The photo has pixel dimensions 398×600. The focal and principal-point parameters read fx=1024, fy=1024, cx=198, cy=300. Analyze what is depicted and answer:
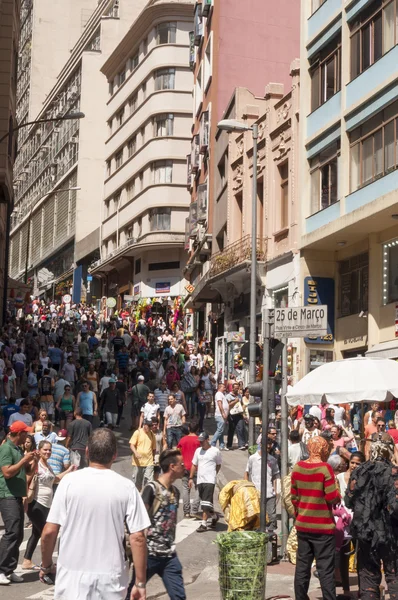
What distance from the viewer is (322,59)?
30844 millimetres

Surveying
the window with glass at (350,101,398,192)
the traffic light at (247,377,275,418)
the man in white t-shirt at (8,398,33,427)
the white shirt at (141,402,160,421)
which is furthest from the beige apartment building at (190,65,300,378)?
the traffic light at (247,377,275,418)

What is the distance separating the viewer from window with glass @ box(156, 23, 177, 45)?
66000mm

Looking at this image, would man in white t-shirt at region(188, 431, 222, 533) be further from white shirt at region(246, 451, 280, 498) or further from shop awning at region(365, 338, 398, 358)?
shop awning at region(365, 338, 398, 358)

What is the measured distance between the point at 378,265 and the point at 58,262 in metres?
73.1

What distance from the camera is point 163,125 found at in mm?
66062

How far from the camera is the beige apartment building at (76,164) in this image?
288 ft

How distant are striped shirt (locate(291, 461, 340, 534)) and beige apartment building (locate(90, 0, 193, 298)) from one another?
55.9 meters

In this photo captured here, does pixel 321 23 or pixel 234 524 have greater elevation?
pixel 321 23

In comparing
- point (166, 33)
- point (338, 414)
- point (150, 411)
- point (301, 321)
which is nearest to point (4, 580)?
point (301, 321)

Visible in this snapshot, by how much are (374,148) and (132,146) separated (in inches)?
1840

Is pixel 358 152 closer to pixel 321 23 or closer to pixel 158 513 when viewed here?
pixel 321 23

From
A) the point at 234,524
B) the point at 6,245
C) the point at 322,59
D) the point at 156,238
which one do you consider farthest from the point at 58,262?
the point at 234,524

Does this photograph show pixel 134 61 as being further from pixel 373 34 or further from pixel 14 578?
pixel 14 578

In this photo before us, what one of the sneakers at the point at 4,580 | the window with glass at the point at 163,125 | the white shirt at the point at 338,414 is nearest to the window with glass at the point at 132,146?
the window with glass at the point at 163,125
